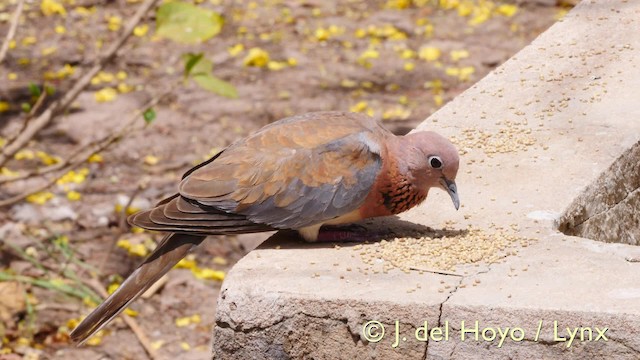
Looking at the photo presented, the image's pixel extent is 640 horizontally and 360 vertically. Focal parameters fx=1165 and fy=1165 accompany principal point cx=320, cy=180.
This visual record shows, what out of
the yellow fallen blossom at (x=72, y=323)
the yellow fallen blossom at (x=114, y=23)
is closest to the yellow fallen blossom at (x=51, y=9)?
the yellow fallen blossom at (x=114, y=23)

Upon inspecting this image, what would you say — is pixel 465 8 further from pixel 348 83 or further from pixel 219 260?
pixel 219 260

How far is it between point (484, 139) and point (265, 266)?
118 centimetres

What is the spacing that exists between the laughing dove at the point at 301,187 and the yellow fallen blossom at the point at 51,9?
16.7ft

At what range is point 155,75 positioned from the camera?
23.9 ft

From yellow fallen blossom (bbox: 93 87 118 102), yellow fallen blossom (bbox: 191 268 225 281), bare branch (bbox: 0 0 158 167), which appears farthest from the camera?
yellow fallen blossom (bbox: 93 87 118 102)

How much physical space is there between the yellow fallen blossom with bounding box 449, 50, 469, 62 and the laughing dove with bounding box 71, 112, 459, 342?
13.0 ft

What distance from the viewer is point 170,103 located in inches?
272

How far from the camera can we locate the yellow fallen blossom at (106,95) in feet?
22.7

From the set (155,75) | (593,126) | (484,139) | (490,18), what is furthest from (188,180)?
(490,18)

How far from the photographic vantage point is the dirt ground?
5043 millimetres

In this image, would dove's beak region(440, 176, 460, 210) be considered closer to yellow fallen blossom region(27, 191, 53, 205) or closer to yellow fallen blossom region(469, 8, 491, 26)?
yellow fallen blossom region(27, 191, 53, 205)

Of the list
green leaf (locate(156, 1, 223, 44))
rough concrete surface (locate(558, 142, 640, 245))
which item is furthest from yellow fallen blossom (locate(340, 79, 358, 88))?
rough concrete surface (locate(558, 142, 640, 245))

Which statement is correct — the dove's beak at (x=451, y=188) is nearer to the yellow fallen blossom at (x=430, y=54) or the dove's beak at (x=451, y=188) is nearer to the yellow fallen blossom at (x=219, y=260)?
the yellow fallen blossom at (x=219, y=260)

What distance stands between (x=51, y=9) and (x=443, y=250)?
18.4 feet
